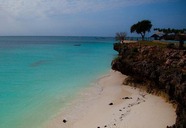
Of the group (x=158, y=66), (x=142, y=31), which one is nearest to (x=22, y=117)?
(x=158, y=66)

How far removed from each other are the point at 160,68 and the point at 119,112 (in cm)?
602

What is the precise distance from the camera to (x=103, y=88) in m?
25.4

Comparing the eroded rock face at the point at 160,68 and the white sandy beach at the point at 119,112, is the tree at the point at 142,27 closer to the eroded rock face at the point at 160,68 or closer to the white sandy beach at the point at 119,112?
the eroded rock face at the point at 160,68

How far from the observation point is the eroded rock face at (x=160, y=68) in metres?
15.9

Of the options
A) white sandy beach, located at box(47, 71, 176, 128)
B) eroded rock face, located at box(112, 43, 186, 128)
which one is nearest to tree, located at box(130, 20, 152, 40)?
eroded rock face, located at box(112, 43, 186, 128)

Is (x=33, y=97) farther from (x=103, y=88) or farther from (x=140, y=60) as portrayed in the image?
(x=140, y=60)

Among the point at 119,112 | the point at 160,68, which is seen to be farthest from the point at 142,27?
the point at 119,112

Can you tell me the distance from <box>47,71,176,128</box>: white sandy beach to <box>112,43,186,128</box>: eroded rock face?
125 cm

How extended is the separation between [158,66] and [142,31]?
995 inches

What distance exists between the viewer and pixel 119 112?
17.5m

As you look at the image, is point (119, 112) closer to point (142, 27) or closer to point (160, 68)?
point (160, 68)

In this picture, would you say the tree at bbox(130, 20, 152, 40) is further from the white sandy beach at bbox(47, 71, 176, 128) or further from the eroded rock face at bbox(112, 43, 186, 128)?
the white sandy beach at bbox(47, 71, 176, 128)

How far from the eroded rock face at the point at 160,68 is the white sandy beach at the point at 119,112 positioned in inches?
49.3

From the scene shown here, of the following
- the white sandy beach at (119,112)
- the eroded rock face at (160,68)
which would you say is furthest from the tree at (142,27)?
the white sandy beach at (119,112)
